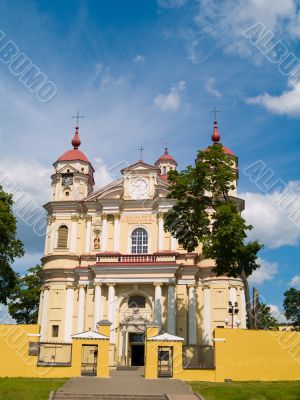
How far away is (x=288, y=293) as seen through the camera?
65938 millimetres

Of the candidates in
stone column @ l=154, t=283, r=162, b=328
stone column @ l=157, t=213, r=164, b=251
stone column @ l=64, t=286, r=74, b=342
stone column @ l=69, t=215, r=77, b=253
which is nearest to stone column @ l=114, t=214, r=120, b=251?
stone column @ l=157, t=213, r=164, b=251

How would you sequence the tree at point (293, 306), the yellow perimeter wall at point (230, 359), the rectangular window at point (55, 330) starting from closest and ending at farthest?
the yellow perimeter wall at point (230, 359) → the rectangular window at point (55, 330) → the tree at point (293, 306)

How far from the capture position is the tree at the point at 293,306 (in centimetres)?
6444

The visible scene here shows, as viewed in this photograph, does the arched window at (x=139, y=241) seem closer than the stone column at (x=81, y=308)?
No

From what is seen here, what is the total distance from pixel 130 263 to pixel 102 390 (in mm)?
17089

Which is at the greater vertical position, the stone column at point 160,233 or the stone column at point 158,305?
the stone column at point 160,233

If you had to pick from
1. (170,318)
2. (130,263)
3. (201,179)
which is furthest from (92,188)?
(201,179)

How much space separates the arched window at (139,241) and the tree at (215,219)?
9.40 meters

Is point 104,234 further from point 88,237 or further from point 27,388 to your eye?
point 27,388

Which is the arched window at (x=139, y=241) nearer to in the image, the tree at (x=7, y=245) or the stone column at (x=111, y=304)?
the stone column at (x=111, y=304)

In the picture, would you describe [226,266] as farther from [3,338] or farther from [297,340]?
[3,338]

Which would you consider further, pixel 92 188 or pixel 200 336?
pixel 92 188

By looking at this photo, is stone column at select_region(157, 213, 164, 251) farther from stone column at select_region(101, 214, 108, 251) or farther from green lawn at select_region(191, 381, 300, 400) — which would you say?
green lawn at select_region(191, 381, 300, 400)

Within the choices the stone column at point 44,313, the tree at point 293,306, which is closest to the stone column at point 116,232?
the stone column at point 44,313
